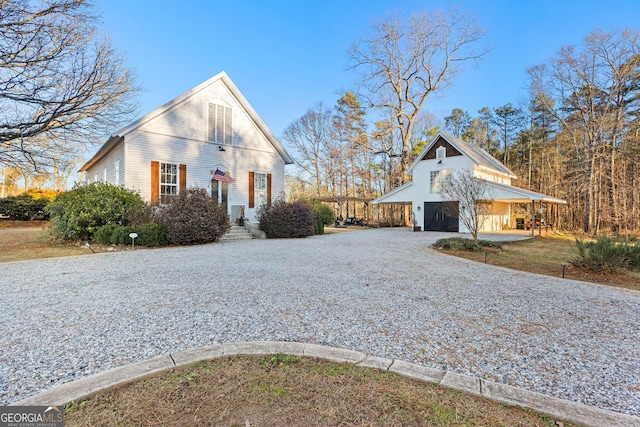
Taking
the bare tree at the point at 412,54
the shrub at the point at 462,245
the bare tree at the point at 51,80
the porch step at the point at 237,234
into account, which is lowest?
the shrub at the point at 462,245

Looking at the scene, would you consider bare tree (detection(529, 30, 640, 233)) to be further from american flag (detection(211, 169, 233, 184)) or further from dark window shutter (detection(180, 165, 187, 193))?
dark window shutter (detection(180, 165, 187, 193))

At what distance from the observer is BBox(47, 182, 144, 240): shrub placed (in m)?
9.88

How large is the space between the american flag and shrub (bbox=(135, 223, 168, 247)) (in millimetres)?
4398

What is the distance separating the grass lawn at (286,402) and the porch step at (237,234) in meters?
10.7

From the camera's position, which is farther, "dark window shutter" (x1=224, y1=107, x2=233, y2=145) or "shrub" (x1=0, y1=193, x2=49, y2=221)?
"shrub" (x1=0, y1=193, x2=49, y2=221)

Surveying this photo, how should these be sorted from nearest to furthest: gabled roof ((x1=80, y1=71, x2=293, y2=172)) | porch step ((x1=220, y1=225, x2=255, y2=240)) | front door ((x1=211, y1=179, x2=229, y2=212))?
gabled roof ((x1=80, y1=71, x2=293, y2=172)) → porch step ((x1=220, y1=225, x2=255, y2=240)) → front door ((x1=211, y1=179, x2=229, y2=212))

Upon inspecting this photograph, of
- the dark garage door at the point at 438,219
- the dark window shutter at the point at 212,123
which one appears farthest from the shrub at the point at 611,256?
the dark window shutter at the point at 212,123

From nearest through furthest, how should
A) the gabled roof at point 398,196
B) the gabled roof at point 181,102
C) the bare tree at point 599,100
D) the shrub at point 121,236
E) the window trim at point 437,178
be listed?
the shrub at point 121,236 → the gabled roof at point 181,102 → the bare tree at point 599,100 → the window trim at point 437,178 → the gabled roof at point 398,196

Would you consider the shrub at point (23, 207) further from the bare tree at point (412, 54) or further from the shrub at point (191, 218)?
the bare tree at point (412, 54)

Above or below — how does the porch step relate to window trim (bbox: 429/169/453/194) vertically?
below

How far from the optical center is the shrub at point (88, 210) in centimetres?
Answer: 988

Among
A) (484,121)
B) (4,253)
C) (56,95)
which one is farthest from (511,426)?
(484,121)

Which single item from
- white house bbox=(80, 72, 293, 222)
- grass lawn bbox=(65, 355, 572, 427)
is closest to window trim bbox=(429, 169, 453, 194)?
white house bbox=(80, 72, 293, 222)

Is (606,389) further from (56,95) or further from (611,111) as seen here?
(611,111)
